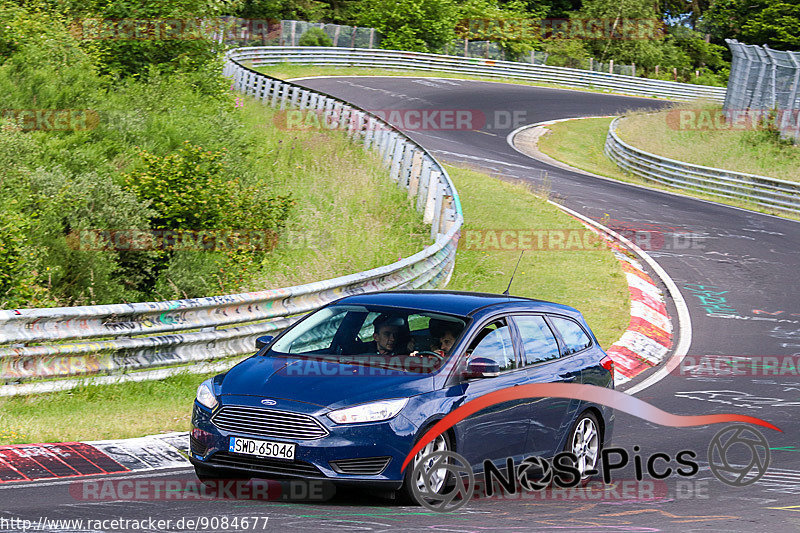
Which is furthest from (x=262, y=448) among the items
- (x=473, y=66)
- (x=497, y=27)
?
(x=497, y=27)

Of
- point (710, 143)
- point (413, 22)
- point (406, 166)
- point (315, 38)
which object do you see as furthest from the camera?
point (413, 22)

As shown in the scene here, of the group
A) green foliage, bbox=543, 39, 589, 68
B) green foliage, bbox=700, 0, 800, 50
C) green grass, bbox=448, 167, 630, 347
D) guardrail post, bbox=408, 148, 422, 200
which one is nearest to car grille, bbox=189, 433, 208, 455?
green grass, bbox=448, 167, 630, 347

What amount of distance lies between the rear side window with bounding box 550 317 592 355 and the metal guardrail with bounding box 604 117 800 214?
2224 cm

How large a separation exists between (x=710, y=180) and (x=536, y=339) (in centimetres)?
2528

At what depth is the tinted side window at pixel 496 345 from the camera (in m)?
7.89

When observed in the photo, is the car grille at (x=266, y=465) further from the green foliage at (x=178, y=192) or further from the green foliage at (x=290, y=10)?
the green foliage at (x=290, y=10)

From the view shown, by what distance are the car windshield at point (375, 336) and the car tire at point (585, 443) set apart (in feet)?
5.32

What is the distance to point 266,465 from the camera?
682cm

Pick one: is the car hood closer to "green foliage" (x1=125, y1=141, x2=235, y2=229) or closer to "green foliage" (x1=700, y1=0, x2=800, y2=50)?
"green foliage" (x1=125, y1=141, x2=235, y2=229)

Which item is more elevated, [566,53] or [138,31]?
[566,53]

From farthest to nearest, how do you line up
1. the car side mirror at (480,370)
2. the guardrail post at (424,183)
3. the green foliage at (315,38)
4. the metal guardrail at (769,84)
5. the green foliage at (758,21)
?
1. the green foliage at (758,21)
2. the green foliage at (315,38)
3. the metal guardrail at (769,84)
4. the guardrail post at (424,183)
5. the car side mirror at (480,370)

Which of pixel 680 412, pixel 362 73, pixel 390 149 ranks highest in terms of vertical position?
pixel 362 73

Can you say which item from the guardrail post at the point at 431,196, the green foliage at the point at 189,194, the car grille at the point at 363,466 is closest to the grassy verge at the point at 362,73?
the guardrail post at the point at 431,196

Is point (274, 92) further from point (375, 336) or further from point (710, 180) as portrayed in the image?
point (375, 336)
